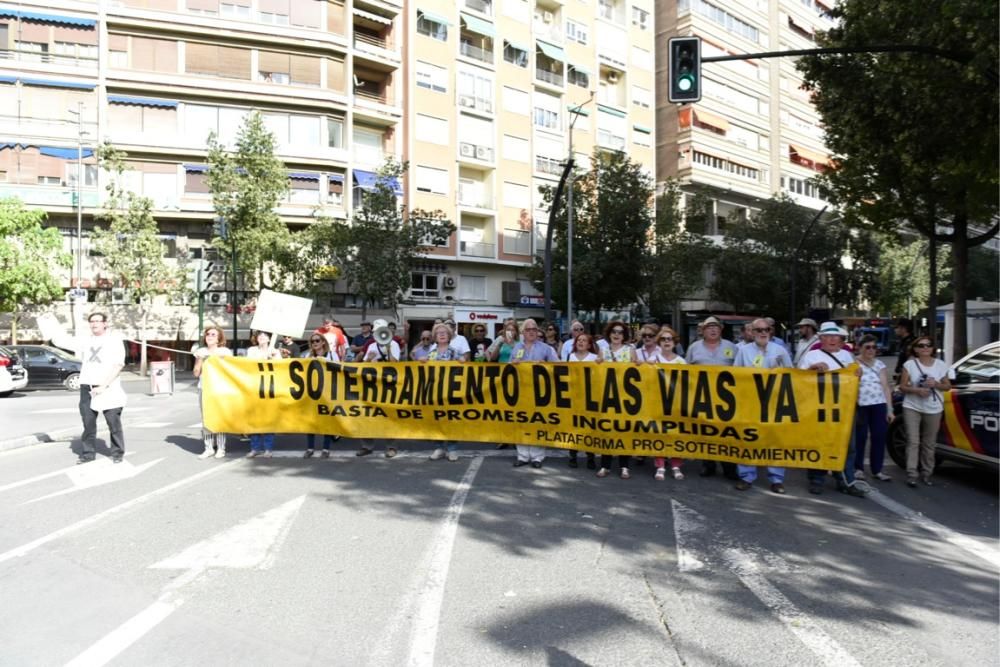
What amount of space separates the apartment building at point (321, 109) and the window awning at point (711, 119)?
8666mm

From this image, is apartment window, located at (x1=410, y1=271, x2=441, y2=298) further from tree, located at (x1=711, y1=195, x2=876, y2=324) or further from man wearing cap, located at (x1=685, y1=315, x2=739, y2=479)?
man wearing cap, located at (x1=685, y1=315, x2=739, y2=479)

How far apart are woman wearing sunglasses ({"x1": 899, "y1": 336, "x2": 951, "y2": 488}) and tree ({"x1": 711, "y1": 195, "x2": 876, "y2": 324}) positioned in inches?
1446

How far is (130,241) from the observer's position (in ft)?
99.7

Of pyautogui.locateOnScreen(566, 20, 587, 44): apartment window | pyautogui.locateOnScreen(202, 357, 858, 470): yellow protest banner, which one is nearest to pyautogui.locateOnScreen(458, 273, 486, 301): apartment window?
pyautogui.locateOnScreen(566, 20, 587, 44): apartment window

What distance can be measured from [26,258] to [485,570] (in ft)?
102

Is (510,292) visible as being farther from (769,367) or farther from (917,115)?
(769,367)

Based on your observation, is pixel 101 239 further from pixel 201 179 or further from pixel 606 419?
pixel 606 419

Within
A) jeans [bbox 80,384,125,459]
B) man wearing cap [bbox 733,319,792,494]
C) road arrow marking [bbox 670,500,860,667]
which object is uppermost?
man wearing cap [bbox 733,319,792,494]

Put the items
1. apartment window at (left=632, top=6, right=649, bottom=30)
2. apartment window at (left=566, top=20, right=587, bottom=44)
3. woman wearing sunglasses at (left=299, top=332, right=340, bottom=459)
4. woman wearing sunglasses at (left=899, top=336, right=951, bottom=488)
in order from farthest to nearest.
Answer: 1. apartment window at (left=632, top=6, right=649, bottom=30)
2. apartment window at (left=566, top=20, right=587, bottom=44)
3. woman wearing sunglasses at (left=299, top=332, right=340, bottom=459)
4. woman wearing sunglasses at (left=899, top=336, right=951, bottom=488)

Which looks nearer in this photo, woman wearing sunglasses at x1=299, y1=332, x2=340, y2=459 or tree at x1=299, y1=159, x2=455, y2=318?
woman wearing sunglasses at x1=299, y1=332, x2=340, y2=459

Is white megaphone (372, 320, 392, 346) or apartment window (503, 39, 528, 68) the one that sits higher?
apartment window (503, 39, 528, 68)

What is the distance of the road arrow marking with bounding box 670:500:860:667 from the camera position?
3.68 meters

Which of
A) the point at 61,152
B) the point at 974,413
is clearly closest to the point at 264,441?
the point at 974,413

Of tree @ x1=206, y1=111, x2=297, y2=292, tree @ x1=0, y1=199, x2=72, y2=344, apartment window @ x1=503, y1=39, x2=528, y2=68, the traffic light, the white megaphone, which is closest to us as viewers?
the white megaphone
